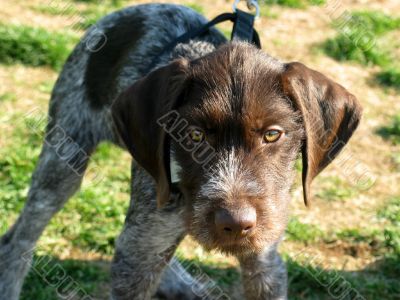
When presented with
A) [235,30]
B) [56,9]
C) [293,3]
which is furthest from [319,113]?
[293,3]

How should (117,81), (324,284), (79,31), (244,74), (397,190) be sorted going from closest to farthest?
(244,74), (117,81), (324,284), (397,190), (79,31)

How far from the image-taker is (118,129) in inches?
148

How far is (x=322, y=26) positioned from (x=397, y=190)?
351 cm

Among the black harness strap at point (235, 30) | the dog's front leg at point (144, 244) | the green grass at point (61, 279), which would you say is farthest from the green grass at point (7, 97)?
the dog's front leg at point (144, 244)

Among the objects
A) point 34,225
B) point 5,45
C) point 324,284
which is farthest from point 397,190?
Answer: point 5,45

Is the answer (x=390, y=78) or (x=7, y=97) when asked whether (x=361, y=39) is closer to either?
(x=390, y=78)

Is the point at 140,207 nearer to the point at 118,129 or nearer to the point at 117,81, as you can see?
the point at 118,129

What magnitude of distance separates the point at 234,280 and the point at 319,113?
77.7 inches

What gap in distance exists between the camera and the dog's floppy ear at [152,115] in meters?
3.56

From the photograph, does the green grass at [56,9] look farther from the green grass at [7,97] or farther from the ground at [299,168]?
the green grass at [7,97]

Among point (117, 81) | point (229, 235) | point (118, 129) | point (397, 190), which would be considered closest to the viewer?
point (229, 235)

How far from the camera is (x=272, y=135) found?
137 inches

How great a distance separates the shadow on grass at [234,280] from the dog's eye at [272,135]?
1.90 metres

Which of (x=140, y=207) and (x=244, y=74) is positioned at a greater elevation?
(x=244, y=74)
